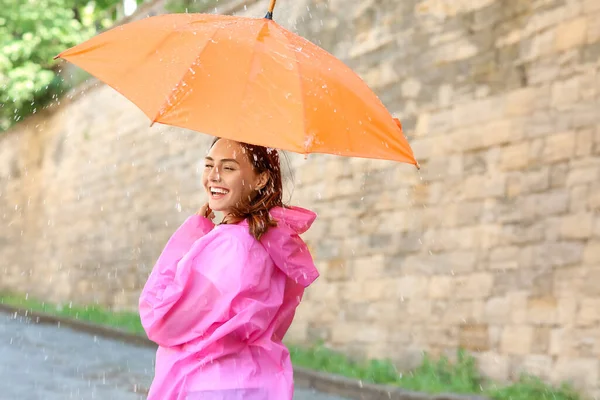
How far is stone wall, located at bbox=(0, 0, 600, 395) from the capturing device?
6.77m

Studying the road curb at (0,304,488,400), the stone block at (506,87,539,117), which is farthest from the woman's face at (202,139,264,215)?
the stone block at (506,87,539,117)

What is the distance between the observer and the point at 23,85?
765 inches

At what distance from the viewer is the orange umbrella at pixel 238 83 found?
2.56m

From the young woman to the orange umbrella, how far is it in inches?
8.9

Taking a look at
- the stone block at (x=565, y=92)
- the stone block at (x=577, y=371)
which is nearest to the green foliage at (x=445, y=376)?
the stone block at (x=577, y=371)

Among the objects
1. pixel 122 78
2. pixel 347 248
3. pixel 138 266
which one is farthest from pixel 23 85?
pixel 122 78

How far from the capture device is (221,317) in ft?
7.54

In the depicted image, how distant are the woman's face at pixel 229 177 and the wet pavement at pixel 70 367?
4.96 metres

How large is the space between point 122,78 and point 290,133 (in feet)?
1.92

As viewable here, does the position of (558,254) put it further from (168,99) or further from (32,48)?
(32,48)

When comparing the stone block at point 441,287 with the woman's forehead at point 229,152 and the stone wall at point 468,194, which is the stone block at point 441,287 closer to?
the stone wall at point 468,194

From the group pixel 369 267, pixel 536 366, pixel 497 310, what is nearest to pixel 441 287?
pixel 497 310

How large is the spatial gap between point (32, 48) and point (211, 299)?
61.3 ft

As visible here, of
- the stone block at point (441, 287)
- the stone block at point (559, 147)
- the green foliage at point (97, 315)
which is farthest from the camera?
the green foliage at point (97, 315)
